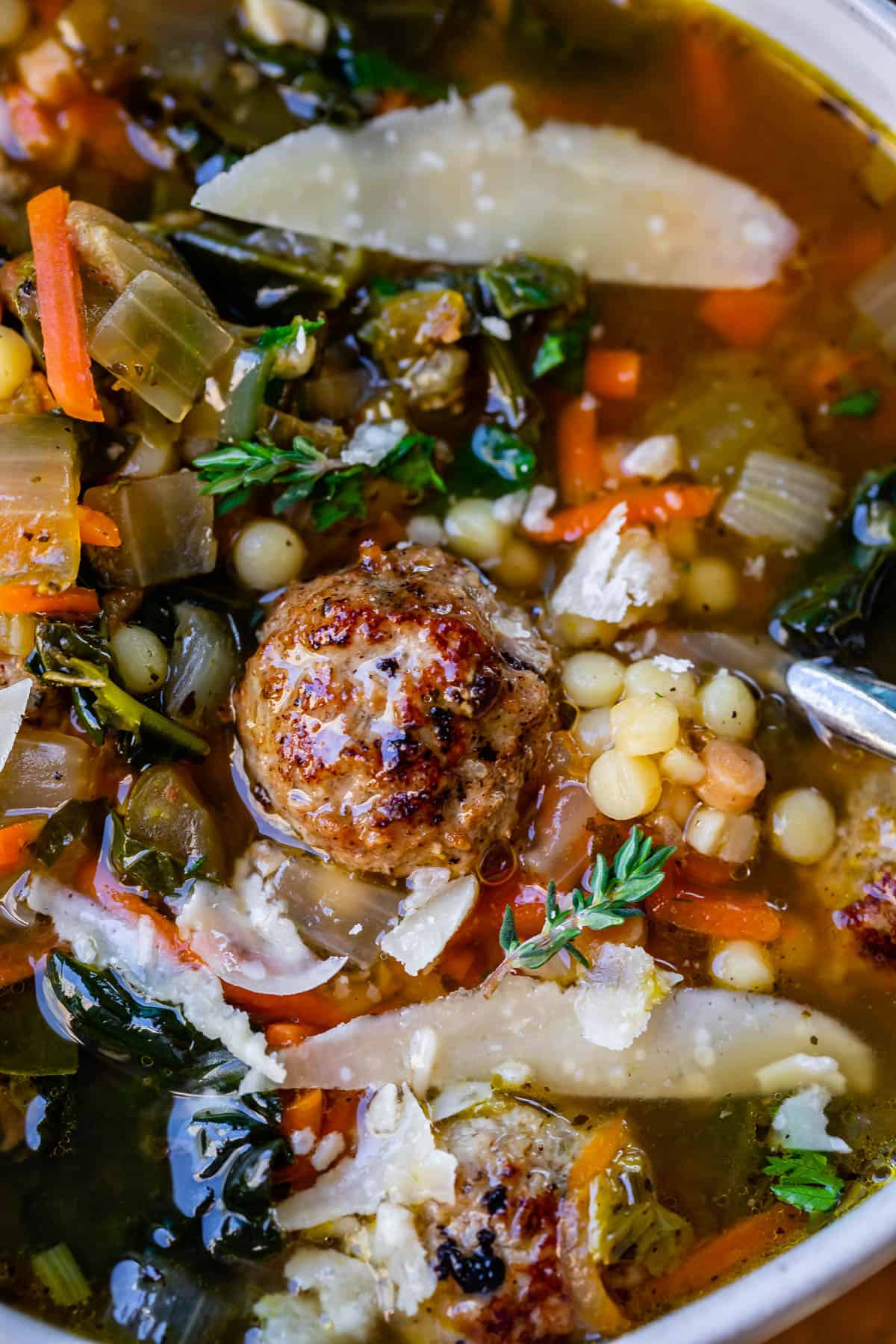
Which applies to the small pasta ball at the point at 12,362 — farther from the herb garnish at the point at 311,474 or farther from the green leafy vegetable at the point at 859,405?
the green leafy vegetable at the point at 859,405

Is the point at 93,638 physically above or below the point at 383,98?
below

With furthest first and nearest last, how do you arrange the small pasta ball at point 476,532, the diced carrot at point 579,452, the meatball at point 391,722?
the diced carrot at point 579,452
the small pasta ball at point 476,532
the meatball at point 391,722

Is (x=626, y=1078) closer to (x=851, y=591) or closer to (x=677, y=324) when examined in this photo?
(x=851, y=591)

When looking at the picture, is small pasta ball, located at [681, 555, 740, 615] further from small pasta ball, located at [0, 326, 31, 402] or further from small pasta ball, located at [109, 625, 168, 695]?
small pasta ball, located at [0, 326, 31, 402]

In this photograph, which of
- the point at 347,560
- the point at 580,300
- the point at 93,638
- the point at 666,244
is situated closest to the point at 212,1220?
the point at 93,638

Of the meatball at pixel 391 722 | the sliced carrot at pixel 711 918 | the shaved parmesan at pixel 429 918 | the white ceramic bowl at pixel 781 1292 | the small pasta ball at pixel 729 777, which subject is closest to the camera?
the white ceramic bowl at pixel 781 1292

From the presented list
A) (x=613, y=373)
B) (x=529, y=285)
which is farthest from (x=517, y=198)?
(x=613, y=373)

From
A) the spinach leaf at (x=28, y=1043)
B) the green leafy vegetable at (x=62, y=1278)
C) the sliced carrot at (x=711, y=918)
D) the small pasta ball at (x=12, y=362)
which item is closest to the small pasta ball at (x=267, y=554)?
the small pasta ball at (x=12, y=362)
